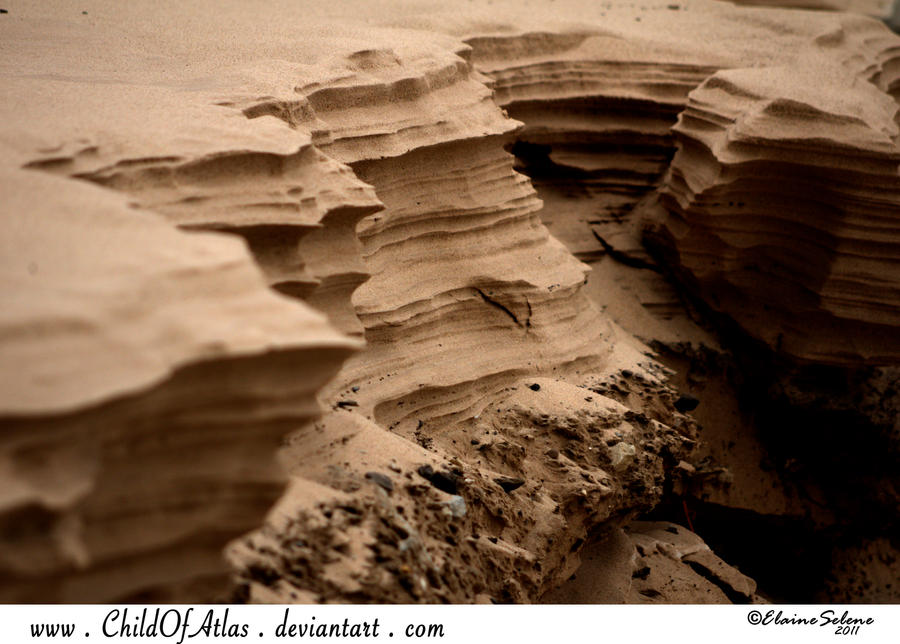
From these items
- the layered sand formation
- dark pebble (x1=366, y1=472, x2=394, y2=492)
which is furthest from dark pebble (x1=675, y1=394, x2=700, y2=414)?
dark pebble (x1=366, y1=472, x2=394, y2=492)

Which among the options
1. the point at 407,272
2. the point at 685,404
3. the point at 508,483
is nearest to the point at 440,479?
the point at 508,483

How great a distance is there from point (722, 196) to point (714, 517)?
157cm

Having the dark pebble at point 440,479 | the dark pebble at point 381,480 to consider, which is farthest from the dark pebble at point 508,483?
the dark pebble at point 381,480

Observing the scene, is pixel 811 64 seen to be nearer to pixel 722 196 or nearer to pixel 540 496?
pixel 722 196

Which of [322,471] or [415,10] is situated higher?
[415,10]

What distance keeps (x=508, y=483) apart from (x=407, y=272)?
2.85 ft

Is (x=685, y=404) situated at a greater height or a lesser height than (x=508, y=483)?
greater

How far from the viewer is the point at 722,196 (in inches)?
169

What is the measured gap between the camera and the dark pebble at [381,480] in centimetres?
234

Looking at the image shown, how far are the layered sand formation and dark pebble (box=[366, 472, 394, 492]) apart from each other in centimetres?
1

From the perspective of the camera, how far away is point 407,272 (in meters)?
3.38

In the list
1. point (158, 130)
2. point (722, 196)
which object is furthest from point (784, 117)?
point (158, 130)

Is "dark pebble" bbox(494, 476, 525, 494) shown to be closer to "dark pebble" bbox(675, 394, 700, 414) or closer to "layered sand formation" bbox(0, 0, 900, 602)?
"layered sand formation" bbox(0, 0, 900, 602)

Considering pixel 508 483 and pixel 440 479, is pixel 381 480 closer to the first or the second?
pixel 440 479
